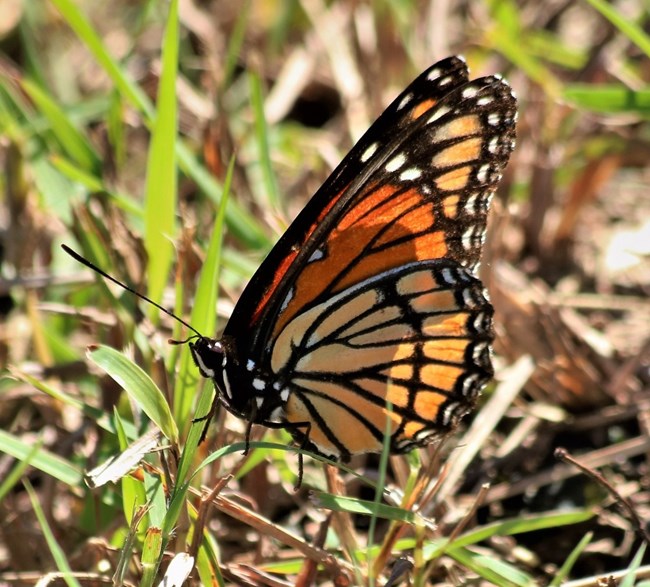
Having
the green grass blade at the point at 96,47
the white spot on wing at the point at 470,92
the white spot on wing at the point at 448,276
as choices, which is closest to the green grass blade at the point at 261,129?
the green grass blade at the point at 96,47

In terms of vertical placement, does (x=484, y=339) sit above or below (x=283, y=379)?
above

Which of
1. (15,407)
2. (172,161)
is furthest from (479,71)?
(15,407)

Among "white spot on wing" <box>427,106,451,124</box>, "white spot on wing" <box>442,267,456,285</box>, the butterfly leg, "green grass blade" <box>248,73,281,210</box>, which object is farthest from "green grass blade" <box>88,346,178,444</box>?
"green grass blade" <box>248,73,281,210</box>

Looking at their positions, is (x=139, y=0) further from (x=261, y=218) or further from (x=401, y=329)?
(x=401, y=329)

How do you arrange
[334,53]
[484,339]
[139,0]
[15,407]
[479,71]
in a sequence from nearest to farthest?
[484,339] → [15,407] → [479,71] → [334,53] → [139,0]

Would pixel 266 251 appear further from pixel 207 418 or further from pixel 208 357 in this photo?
pixel 207 418

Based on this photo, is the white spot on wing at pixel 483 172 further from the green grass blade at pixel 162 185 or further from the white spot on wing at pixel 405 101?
the green grass blade at pixel 162 185

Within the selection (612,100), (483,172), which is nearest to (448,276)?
(483,172)
